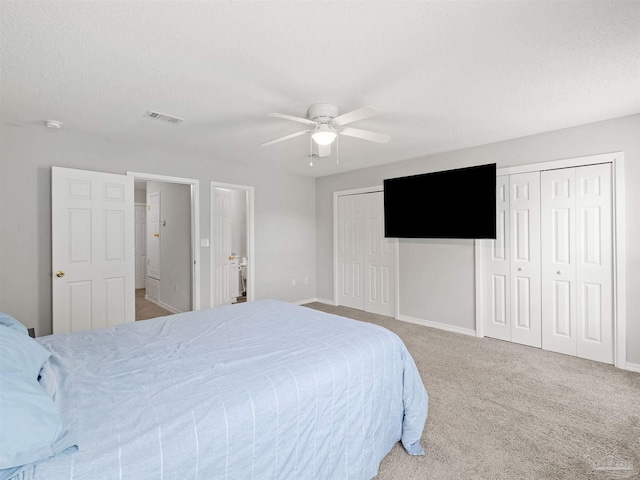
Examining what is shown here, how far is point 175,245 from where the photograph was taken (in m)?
5.11

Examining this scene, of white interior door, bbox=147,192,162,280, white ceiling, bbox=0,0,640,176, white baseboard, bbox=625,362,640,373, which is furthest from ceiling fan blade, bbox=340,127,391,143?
white interior door, bbox=147,192,162,280

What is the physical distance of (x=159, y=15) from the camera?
1578 millimetres

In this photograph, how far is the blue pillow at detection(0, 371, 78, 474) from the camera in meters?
0.84

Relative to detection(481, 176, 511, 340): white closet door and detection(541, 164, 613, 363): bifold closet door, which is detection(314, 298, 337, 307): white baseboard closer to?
detection(481, 176, 511, 340): white closet door

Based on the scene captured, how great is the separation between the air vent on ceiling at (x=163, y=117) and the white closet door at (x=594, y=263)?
4173 millimetres

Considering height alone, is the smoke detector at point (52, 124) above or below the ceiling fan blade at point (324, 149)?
above

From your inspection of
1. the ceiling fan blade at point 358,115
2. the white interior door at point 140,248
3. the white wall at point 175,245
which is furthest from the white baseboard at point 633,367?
the white interior door at point 140,248

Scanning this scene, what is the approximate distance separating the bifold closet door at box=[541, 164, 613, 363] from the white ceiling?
0.68 metres

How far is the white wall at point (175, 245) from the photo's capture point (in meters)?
4.76

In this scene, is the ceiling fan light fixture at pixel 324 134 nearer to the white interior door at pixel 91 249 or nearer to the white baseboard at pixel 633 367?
the white interior door at pixel 91 249

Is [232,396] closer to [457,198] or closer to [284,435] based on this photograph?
[284,435]

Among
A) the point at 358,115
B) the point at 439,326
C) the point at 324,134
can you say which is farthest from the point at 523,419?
the point at 324,134

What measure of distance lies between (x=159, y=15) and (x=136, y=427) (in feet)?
6.20

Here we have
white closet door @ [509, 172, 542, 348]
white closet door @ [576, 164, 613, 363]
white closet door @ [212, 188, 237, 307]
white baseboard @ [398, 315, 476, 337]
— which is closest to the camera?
white closet door @ [576, 164, 613, 363]
